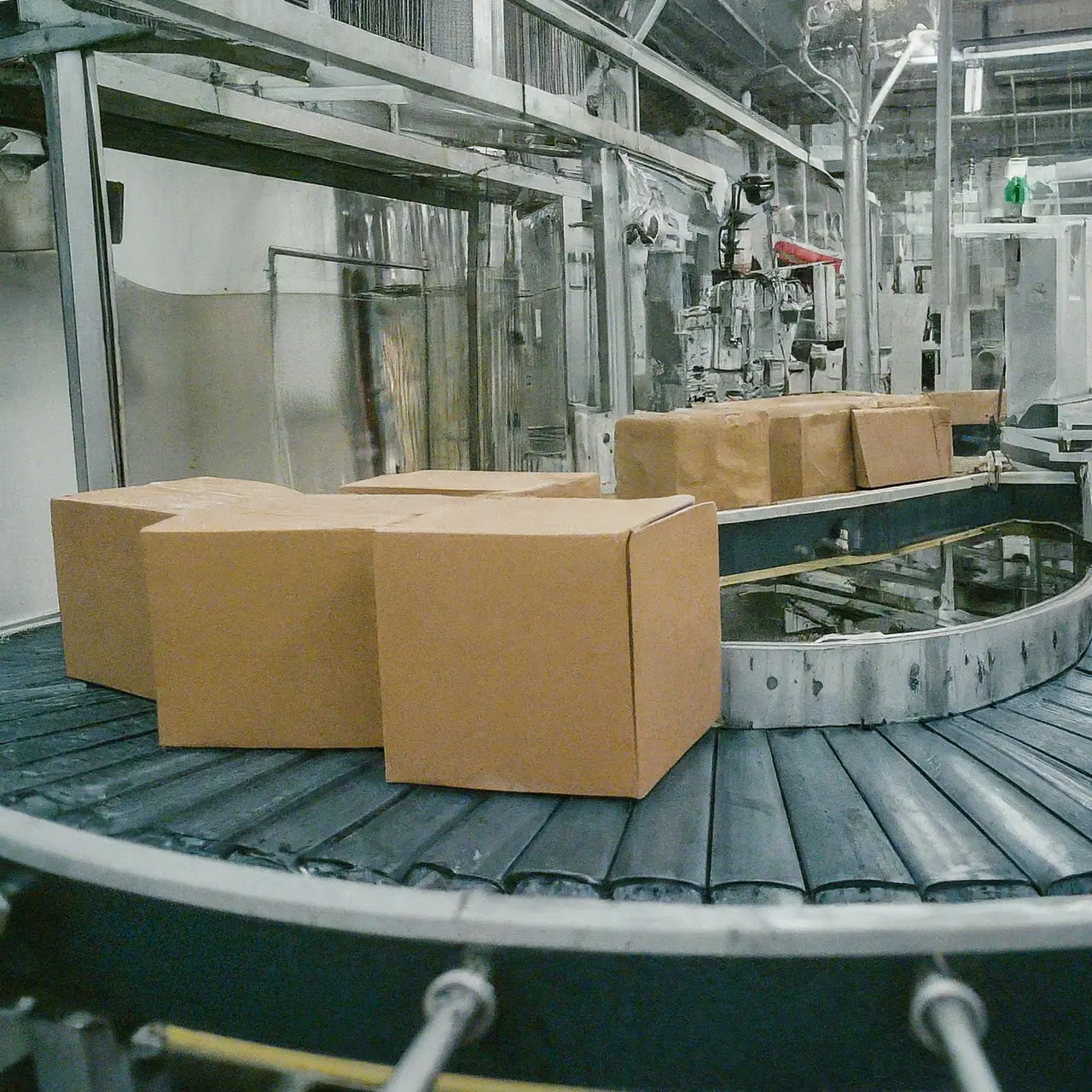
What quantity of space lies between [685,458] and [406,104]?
6.48 ft

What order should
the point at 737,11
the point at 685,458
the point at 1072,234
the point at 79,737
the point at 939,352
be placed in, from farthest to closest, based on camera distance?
the point at 737,11, the point at 1072,234, the point at 939,352, the point at 685,458, the point at 79,737

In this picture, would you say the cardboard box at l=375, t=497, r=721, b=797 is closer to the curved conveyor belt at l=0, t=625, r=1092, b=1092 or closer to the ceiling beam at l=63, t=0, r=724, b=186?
the curved conveyor belt at l=0, t=625, r=1092, b=1092

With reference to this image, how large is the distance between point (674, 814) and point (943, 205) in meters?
4.06

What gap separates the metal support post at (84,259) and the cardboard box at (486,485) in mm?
766

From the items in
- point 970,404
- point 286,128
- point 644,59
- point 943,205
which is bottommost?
point 970,404

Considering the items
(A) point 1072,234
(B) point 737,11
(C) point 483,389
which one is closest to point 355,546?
(C) point 483,389

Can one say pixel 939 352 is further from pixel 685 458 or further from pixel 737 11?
pixel 737 11

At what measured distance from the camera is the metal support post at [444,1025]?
2.89 feet

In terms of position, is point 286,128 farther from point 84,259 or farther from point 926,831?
point 926,831

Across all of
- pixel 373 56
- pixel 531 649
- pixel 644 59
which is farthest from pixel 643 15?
pixel 531 649

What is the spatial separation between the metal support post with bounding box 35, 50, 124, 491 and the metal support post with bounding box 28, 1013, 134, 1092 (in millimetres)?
1388

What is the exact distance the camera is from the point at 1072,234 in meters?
5.24

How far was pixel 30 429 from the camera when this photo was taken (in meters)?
2.97

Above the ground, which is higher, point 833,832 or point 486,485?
point 486,485
